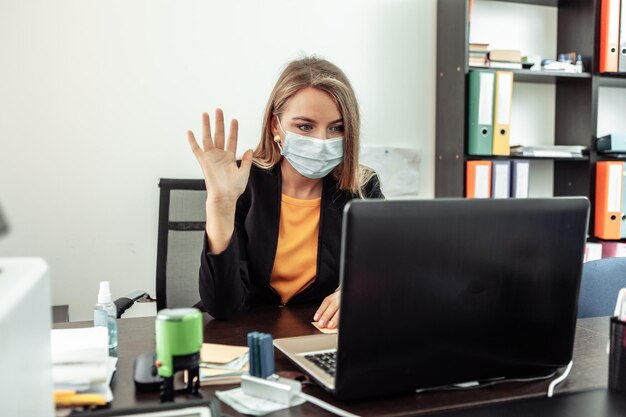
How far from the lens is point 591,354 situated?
1.05m

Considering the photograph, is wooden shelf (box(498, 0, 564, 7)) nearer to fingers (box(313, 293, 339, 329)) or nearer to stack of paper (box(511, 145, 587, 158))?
stack of paper (box(511, 145, 587, 158))

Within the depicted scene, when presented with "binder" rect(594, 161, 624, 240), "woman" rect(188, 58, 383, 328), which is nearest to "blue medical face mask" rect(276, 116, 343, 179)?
"woman" rect(188, 58, 383, 328)

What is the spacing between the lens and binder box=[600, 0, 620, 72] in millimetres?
2561

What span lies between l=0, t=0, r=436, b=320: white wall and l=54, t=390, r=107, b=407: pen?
60.9 inches

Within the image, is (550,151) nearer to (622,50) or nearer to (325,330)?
(622,50)

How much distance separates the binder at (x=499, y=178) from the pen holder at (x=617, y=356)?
1725mm

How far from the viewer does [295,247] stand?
157 cm

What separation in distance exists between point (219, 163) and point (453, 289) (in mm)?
662

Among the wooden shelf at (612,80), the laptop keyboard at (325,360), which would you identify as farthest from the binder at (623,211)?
the laptop keyboard at (325,360)

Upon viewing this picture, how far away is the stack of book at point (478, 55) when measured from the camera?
2.56 metres

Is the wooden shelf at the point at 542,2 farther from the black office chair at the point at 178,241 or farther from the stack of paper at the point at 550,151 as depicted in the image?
the black office chair at the point at 178,241

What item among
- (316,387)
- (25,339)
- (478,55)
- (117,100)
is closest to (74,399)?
(25,339)

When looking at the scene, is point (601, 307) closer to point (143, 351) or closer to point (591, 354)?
point (591, 354)

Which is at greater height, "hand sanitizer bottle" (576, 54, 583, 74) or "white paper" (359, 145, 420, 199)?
"hand sanitizer bottle" (576, 54, 583, 74)
